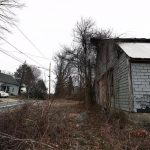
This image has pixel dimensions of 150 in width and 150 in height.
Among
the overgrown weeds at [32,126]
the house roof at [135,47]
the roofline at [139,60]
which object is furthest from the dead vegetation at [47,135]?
the house roof at [135,47]

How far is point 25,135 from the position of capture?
647cm

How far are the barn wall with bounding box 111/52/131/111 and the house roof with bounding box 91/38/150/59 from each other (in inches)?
16.6

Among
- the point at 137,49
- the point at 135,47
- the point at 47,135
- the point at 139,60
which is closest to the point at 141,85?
the point at 139,60

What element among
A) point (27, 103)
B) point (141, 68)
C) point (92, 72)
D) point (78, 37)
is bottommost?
point (27, 103)

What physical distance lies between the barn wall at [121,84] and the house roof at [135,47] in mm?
423

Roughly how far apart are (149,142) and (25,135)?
3510 millimetres

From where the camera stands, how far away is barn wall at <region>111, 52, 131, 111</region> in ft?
37.1

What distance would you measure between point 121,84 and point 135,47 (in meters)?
2.30

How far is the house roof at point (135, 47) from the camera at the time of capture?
11.5m

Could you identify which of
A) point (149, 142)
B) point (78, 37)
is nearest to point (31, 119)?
point (149, 142)

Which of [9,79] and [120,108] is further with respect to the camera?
[9,79]

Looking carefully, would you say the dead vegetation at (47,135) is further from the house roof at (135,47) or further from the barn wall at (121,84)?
the house roof at (135,47)

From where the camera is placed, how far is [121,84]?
1263 cm

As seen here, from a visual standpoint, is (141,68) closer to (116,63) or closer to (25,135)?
(116,63)
